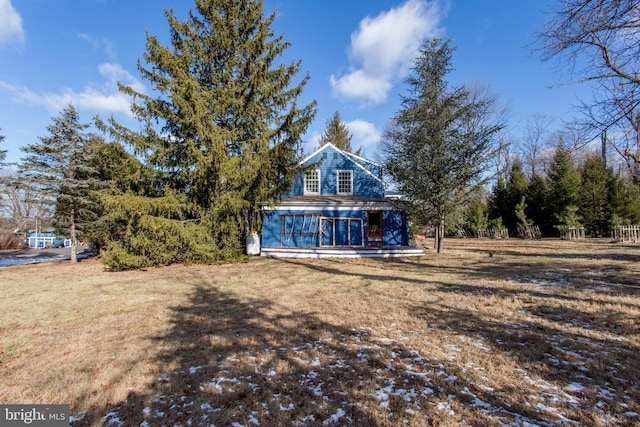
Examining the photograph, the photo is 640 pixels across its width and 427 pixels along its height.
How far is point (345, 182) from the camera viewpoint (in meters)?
20.2

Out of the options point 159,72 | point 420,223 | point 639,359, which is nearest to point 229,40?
point 159,72

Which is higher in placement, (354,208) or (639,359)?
(354,208)

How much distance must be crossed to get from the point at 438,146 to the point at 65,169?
19.9 meters

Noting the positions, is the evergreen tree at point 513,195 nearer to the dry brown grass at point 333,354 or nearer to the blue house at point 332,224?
the blue house at point 332,224

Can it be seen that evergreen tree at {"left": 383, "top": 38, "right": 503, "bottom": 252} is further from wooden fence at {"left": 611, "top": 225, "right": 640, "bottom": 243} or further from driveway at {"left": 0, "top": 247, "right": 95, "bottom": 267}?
driveway at {"left": 0, "top": 247, "right": 95, "bottom": 267}

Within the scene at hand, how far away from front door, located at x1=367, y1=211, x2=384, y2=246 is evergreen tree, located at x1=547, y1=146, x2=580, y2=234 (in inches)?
674

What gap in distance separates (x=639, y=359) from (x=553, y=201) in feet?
93.2

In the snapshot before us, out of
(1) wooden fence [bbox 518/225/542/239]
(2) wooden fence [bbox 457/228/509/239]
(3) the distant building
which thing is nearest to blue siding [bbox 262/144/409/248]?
(2) wooden fence [bbox 457/228/509/239]

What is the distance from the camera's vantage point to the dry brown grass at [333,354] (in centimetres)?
295

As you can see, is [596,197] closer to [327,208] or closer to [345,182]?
[345,182]

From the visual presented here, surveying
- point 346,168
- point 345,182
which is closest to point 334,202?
point 345,182

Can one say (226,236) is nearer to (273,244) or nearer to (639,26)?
(273,244)

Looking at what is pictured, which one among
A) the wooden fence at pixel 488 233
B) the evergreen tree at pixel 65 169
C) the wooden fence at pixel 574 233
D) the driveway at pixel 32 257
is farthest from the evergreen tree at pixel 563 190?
the driveway at pixel 32 257

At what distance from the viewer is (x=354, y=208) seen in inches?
725
